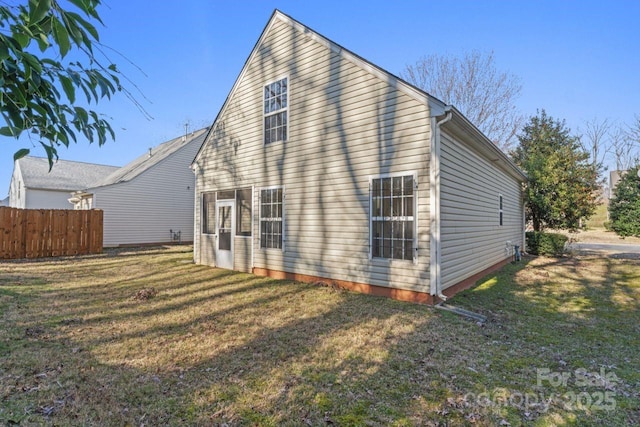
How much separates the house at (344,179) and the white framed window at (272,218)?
1.6 inches

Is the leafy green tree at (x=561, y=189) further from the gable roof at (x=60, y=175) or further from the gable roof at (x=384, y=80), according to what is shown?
the gable roof at (x=60, y=175)

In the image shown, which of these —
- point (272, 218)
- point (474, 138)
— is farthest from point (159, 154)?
point (474, 138)

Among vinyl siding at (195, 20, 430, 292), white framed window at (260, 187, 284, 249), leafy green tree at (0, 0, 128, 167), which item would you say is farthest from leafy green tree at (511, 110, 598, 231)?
leafy green tree at (0, 0, 128, 167)

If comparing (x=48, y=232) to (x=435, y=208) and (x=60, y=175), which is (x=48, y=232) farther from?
(x=60, y=175)

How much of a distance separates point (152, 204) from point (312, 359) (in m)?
17.9

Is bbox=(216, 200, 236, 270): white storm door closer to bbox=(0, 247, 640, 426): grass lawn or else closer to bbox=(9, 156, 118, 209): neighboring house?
bbox=(0, 247, 640, 426): grass lawn

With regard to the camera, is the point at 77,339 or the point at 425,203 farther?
the point at 425,203

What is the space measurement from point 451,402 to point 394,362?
0.87 m

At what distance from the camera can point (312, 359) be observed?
3.76 metres

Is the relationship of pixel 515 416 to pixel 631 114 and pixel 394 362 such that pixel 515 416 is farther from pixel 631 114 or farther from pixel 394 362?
pixel 631 114

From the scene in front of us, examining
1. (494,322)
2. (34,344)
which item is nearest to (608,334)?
(494,322)

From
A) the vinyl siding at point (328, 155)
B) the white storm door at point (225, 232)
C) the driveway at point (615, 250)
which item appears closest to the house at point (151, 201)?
the white storm door at point (225, 232)

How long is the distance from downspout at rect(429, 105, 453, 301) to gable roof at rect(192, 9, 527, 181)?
27 centimetres

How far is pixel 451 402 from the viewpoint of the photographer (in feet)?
9.43
